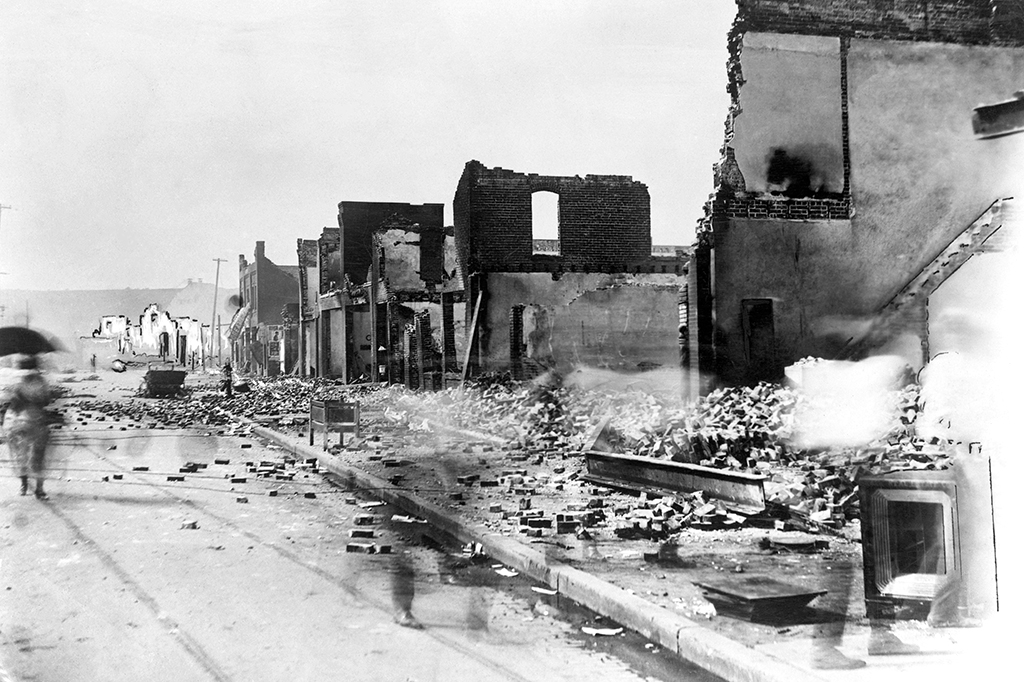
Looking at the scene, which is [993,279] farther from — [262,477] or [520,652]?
[262,477]

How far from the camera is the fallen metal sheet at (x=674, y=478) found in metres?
6.61

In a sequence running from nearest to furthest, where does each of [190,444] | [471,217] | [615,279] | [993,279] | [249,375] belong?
[993,279] → [249,375] → [190,444] → [471,217] → [615,279]

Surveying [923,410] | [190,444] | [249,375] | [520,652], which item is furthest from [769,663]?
[190,444]

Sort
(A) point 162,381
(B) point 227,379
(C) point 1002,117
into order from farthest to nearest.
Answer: (A) point 162,381 → (B) point 227,379 → (C) point 1002,117

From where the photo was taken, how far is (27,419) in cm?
736

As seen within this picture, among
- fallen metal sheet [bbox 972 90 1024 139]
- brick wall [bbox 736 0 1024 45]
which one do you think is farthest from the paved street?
brick wall [bbox 736 0 1024 45]

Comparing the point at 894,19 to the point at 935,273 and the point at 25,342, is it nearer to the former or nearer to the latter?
the point at 935,273

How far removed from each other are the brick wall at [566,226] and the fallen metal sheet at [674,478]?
334 inches

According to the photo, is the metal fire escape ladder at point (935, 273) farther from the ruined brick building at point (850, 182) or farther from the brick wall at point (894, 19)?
the brick wall at point (894, 19)

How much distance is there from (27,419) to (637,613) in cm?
615

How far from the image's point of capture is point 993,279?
8.23 metres

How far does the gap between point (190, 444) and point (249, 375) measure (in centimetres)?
212

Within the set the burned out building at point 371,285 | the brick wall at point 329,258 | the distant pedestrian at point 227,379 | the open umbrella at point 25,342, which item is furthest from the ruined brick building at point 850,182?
the open umbrella at point 25,342

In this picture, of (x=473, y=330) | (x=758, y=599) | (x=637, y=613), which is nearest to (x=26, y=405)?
(x=637, y=613)
